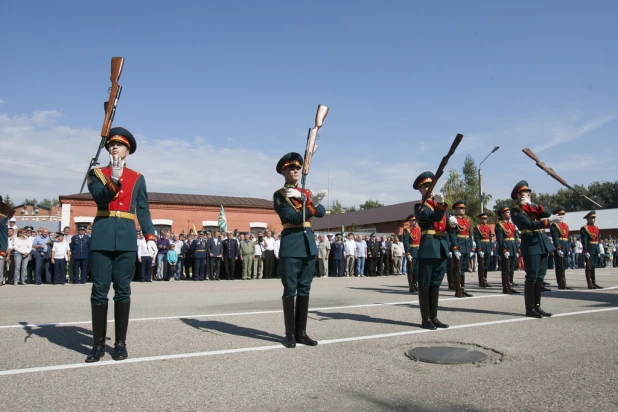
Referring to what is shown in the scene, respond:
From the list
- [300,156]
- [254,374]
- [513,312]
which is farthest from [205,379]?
[513,312]

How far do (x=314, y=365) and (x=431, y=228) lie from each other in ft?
10.3

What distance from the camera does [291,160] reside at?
19.8ft

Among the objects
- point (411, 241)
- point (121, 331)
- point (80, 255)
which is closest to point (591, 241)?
point (411, 241)

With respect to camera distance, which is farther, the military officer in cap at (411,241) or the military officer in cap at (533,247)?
the military officer in cap at (411,241)

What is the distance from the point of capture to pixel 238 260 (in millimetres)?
20828

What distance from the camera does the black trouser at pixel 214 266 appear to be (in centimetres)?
1950

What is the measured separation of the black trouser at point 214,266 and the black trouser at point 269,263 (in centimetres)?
209

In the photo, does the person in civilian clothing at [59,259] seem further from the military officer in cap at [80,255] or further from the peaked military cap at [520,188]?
the peaked military cap at [520,188]

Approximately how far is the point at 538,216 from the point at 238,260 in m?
14.7

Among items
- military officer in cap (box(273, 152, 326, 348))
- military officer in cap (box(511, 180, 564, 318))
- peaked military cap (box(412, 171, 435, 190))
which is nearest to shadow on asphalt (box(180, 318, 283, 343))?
military officer in cap (box(273, 152, 326, 348))

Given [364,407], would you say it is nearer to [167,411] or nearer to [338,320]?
[167,411]

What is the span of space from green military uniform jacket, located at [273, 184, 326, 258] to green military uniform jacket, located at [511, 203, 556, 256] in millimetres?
3890

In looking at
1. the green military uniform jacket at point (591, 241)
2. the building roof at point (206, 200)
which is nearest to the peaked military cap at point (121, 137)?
the green military uniform jacket at point (591, 241)

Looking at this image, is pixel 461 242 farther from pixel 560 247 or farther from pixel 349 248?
pixel 349 248
